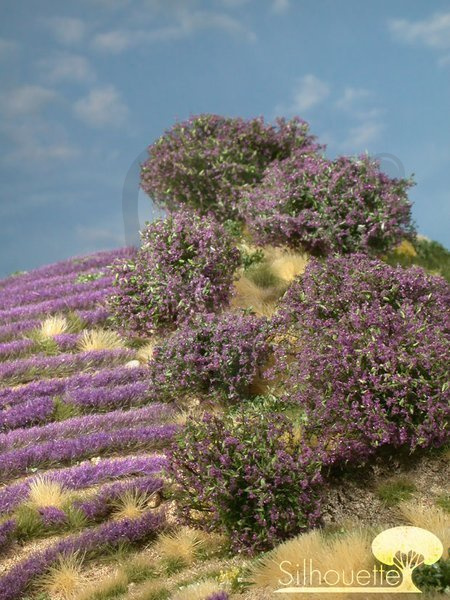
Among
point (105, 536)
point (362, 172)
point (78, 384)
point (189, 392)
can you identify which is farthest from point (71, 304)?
point (105, 536)

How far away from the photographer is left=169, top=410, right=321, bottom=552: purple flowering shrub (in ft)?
25.1

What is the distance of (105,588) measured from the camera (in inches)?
294

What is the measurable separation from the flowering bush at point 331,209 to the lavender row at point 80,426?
18.8ft

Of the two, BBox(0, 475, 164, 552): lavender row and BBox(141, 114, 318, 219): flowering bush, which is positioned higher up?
BBox(141, 114, 318, 219): flowering bush

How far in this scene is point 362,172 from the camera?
52.3 feet

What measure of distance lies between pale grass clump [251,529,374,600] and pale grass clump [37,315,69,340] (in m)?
8.18

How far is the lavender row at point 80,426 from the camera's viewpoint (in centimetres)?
1041

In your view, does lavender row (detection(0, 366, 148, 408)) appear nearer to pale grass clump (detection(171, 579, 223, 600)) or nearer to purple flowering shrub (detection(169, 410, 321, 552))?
purple flowering shrub (detection(169, 410, 321, 552))

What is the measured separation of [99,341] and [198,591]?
7.63 m

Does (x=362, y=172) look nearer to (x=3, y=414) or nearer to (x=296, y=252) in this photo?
(x=296, y=252)

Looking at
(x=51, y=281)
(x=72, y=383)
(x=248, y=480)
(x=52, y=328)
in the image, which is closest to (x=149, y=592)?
(x=248, y=480)

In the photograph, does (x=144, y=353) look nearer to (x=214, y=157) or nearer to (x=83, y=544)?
→ (x=83, y=544)

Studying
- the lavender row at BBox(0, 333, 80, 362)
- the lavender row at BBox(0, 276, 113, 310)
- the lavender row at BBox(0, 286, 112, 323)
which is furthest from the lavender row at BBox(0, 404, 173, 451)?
the lavender row at BBox(0, 276, 113, 310)

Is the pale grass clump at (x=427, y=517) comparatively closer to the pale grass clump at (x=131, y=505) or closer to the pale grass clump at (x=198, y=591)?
the pale grass clump at (x=198, y=591)
